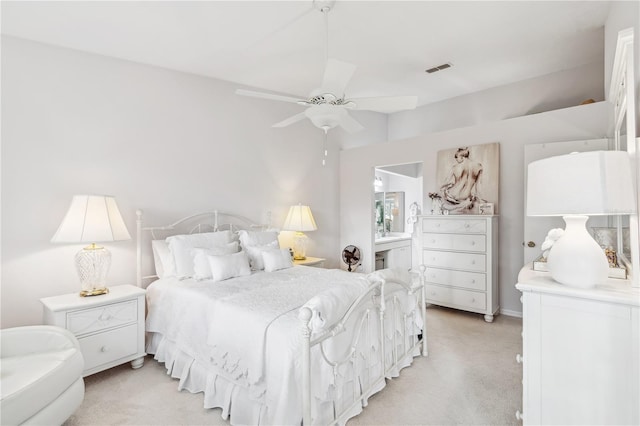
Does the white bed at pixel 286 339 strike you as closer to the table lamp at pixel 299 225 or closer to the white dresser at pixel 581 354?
the white dresser at pixel 581 354

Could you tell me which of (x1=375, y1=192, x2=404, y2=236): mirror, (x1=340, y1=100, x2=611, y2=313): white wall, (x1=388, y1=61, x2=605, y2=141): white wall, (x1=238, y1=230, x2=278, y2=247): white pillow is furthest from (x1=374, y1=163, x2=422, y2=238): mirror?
(x1=238, y1=230, x2=278, y2=247): white pillow

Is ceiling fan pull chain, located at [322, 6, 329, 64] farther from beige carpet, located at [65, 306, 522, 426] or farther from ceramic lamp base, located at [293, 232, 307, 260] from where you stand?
beige carpet, located at [65, 306, 522, 426]

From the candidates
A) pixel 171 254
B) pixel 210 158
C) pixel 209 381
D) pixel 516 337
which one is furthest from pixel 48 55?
pixel 516 337

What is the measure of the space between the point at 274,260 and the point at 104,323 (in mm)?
1561

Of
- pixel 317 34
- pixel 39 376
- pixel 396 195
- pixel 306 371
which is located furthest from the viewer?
pixel 396 195

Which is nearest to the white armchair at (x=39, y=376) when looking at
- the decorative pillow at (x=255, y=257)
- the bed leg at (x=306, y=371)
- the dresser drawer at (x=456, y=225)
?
the bed leg at (x=306, y=371)

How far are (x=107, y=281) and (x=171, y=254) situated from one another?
2.24 ft

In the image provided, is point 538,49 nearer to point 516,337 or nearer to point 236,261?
point 516,337

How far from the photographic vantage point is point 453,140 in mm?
4285

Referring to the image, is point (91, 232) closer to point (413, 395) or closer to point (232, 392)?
point (232, 392)

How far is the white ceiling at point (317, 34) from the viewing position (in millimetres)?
2541

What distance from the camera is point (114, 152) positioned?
314 centimetres

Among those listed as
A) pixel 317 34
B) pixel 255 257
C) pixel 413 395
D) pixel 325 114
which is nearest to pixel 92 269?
pixel 255 257

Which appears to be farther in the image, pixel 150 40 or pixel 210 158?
pixel 210 158
